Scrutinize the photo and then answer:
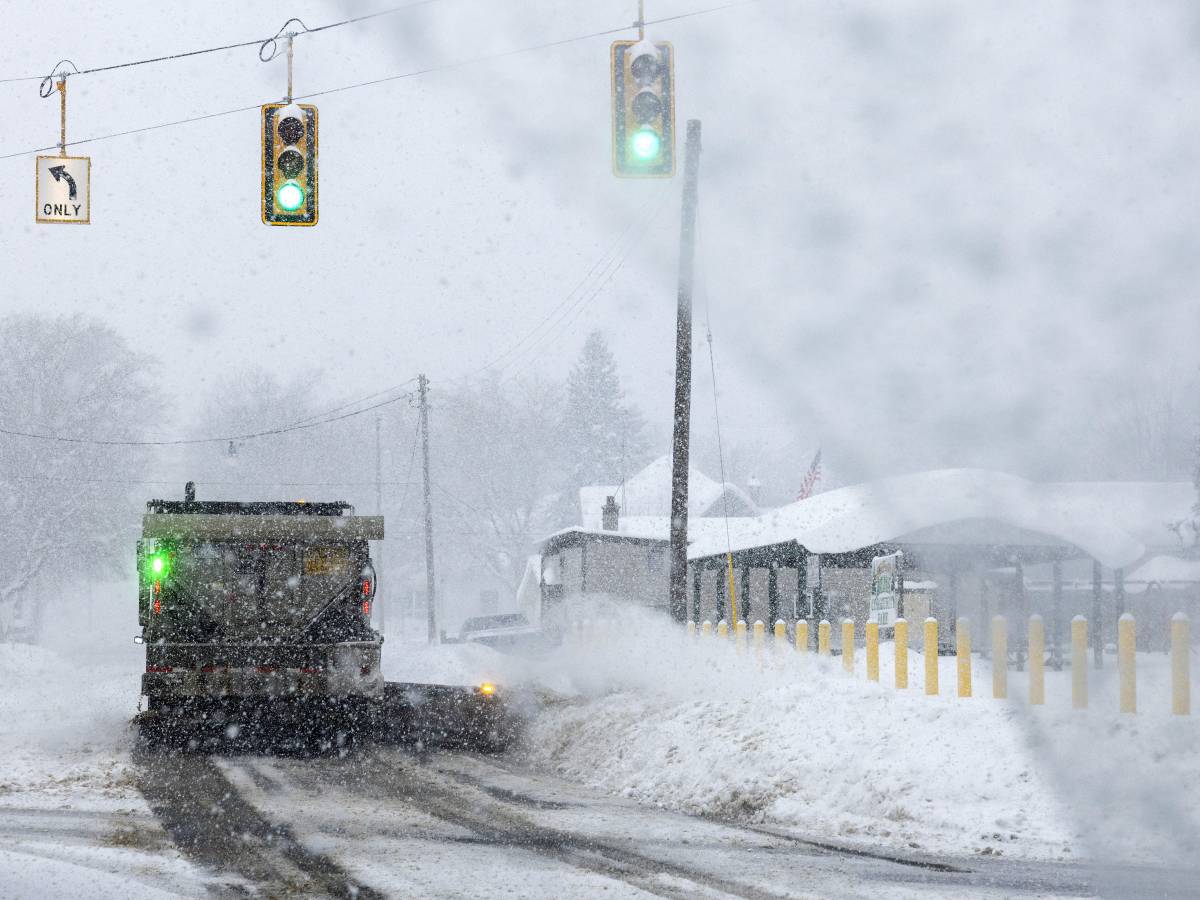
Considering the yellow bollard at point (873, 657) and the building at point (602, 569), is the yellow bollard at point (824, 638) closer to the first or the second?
the yellow bollard at point (873, 657)

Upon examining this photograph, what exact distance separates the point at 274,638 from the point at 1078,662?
30.7 ft

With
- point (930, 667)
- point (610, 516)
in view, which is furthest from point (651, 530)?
point (930, 667)

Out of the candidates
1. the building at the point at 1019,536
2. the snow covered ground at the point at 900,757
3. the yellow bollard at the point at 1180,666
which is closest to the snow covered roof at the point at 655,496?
the snow covered ground at the point at 900,757

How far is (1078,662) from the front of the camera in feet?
25.0

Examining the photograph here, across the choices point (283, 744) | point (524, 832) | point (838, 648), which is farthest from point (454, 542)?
point (524, 832)

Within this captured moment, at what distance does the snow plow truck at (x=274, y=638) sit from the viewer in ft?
46.7

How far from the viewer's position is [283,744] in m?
15.5

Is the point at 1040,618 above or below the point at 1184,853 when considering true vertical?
above

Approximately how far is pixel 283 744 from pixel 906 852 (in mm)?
8770

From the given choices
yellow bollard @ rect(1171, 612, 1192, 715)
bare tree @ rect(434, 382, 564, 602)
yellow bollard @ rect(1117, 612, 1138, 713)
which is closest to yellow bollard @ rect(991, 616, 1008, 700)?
yellow bollard @ rect(1171, 612, 1192, 715)

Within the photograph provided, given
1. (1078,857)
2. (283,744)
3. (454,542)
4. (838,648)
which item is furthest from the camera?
(454,542)

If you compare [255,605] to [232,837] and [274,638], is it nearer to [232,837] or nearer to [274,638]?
[274,638]

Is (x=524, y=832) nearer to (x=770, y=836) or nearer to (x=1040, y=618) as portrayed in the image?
(x=770, y=836)

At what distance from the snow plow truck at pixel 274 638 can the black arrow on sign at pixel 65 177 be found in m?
3.94
